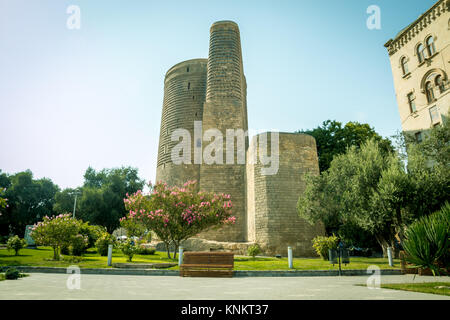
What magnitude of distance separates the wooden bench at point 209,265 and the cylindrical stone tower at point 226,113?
38.4ft

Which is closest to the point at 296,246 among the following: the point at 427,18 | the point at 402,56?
the point at 402,56

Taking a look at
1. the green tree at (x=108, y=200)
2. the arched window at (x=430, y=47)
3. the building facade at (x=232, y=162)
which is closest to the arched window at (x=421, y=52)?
the arched window at (x=430, y=47)

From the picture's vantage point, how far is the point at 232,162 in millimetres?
22375

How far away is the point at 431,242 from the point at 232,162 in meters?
16.9

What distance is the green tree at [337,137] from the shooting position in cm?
2405

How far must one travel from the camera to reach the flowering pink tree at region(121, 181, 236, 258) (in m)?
14.5

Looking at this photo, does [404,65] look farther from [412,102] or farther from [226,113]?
[226,113]

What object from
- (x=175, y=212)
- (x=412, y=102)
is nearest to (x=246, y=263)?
(x=175, y=212)

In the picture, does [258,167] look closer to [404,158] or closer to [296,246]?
[296,246]

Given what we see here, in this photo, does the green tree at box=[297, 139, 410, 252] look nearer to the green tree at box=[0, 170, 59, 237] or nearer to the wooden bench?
the wooden bench

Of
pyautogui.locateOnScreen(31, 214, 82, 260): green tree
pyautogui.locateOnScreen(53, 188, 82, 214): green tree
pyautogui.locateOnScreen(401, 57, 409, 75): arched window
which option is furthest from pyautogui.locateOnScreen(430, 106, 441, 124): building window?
pyautogui.locateOnScreen(53, 188, 82, 214): green tree

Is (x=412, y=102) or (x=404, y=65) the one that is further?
(x=404, y=65)

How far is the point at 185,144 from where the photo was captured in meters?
26.6
